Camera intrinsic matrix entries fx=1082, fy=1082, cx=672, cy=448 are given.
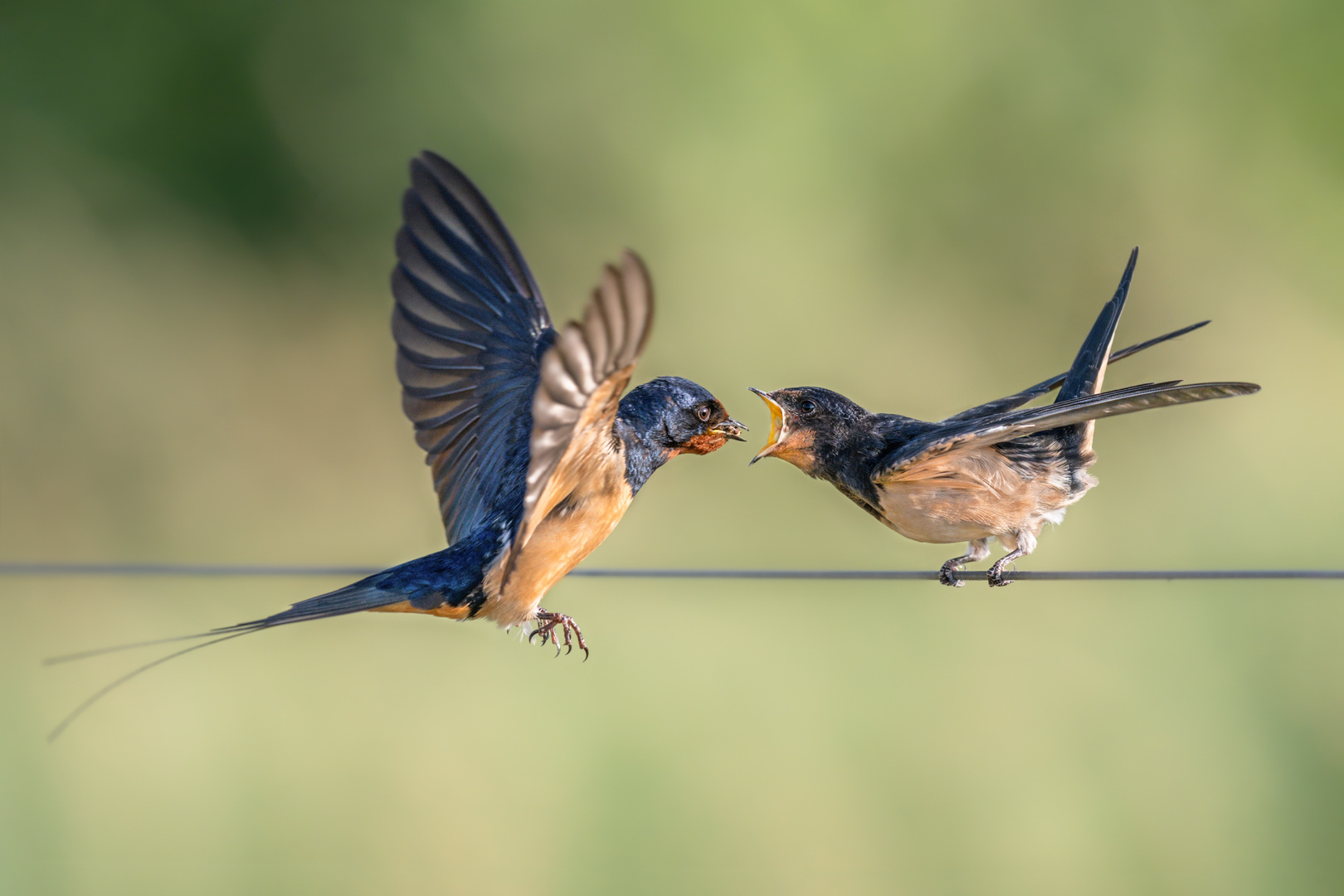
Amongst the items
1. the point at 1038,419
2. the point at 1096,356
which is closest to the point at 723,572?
the point at 1038,419

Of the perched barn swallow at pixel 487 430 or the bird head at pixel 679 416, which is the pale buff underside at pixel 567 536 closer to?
the perched barn swallow at pixel 487 430

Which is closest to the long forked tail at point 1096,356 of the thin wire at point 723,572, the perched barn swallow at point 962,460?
the perched barn swallow at point 962,460

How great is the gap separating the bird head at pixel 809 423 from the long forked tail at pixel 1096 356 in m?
0.40

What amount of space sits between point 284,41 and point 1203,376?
4185mm

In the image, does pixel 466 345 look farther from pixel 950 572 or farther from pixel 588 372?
pixel 950 572

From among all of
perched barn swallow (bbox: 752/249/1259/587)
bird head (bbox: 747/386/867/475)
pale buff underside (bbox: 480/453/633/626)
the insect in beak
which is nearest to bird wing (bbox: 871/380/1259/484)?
perched barn swallow (bbox: 752/249/1259/587)

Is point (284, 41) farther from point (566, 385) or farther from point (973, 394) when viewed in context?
point (566, 385)

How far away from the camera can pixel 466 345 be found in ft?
6.28

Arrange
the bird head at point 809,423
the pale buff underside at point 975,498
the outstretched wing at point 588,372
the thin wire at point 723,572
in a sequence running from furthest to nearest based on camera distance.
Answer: the bird head at point 809,423, the pale buff underside at point 975,498, the thin wire at point 723,572, the outstretched wing at point 588,372

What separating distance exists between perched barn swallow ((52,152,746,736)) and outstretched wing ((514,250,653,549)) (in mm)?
90

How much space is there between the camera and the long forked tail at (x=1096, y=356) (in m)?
1.98

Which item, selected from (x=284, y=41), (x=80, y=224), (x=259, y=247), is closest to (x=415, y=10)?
(x=284, y=41)

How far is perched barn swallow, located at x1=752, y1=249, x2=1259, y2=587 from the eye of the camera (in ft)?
6.23

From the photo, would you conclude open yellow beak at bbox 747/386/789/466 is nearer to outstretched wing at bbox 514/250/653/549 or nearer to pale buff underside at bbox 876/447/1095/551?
pale buff underside at bbox 876/447/1095/551
